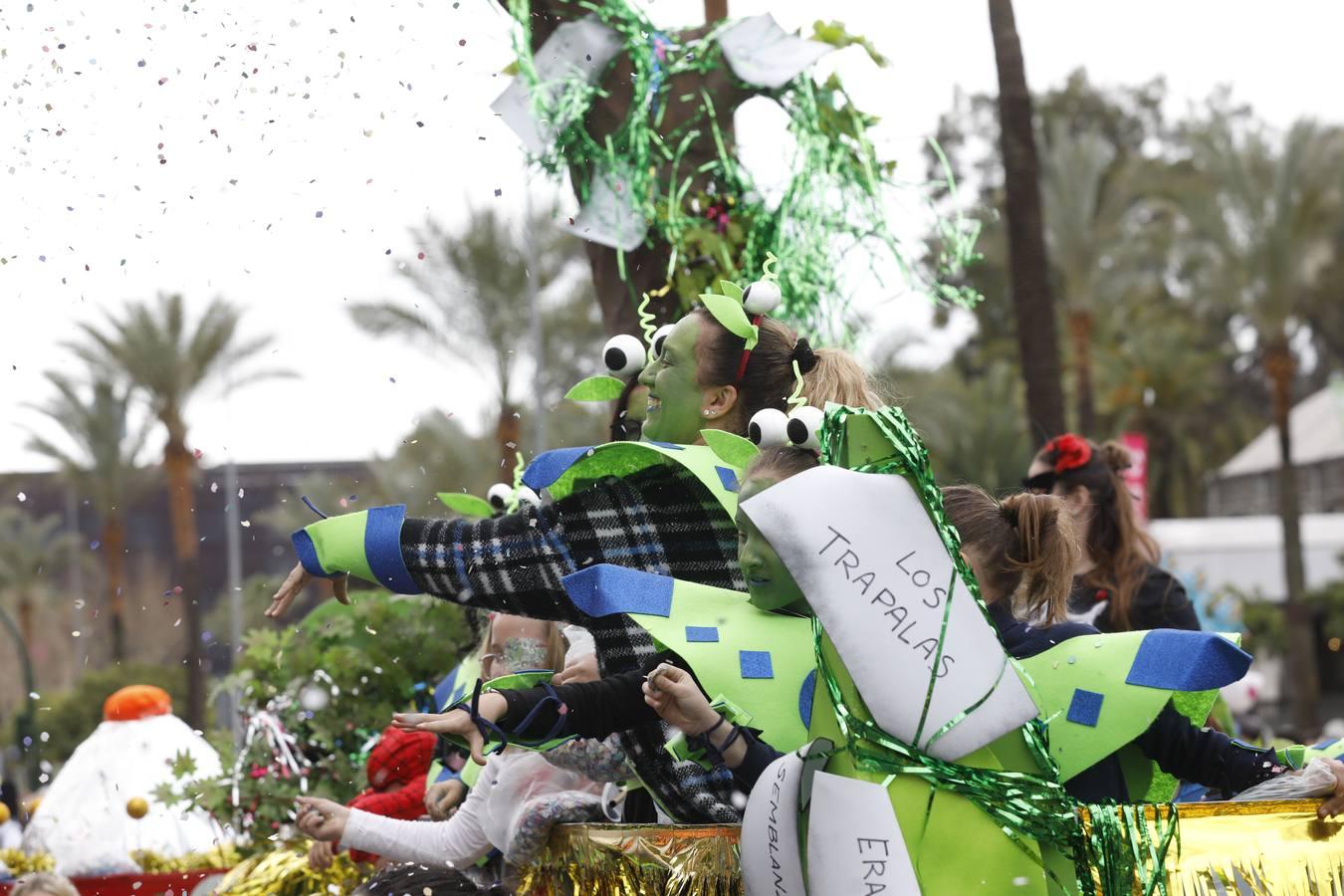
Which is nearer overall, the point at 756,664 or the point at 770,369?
the point at 756,664

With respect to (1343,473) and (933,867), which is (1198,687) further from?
(1343,473)

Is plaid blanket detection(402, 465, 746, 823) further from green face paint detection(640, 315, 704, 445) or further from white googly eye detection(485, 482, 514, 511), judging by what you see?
white googly eye detection(485, 482, 514, 511)

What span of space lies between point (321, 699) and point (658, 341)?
7.88 feet

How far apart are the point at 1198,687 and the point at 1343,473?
38.4m

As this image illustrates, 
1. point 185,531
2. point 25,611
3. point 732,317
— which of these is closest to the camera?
point 732,317

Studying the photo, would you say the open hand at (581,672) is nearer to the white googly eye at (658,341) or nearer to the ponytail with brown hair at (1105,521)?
the white googly eye at (658,341)

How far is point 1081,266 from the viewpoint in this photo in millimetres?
21891

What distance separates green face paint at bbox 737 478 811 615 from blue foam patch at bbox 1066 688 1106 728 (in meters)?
0.49

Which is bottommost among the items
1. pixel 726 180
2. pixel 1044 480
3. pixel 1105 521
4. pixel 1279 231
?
pixel 1105 521

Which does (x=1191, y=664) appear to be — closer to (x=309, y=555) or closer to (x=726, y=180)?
(x=309, y=555)

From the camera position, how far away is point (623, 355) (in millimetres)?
3332

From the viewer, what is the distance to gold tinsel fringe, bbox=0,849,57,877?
199 inches

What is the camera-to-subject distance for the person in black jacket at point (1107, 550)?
4523 mm

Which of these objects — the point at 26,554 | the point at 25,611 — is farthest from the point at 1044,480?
the point at 25,611
